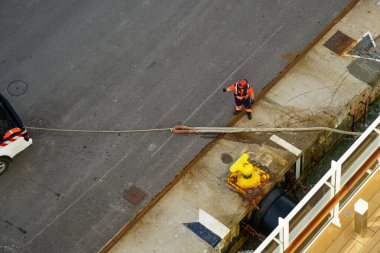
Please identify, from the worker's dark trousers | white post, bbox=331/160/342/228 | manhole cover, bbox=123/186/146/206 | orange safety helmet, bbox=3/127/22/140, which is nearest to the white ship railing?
white post, bbox=331/160/342/228

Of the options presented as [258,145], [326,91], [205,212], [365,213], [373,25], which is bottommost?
[365,213]

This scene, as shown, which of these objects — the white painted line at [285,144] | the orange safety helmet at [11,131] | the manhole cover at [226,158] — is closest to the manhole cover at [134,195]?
the manhole cover at [226,158]

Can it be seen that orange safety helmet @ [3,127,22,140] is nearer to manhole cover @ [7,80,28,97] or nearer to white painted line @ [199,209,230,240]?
manhole cover @ [7,80,28,97]

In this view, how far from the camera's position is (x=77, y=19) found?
19.2 m

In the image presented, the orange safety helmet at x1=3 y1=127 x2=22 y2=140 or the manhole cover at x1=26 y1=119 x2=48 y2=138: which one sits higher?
the manhole cover at x1=26 y1=119 x2=48 y2=138

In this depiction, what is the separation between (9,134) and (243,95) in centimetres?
555

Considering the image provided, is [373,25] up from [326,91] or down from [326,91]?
up

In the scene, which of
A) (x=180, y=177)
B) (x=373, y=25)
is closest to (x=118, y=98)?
(x=180, y=177)

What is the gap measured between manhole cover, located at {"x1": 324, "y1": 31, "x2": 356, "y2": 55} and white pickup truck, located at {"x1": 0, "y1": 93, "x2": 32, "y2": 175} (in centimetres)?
811

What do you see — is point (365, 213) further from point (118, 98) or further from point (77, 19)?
point (77, 19)

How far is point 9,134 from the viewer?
15562 mm

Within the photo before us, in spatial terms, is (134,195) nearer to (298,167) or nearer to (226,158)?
(226,158)

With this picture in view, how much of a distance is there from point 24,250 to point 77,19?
7389mm

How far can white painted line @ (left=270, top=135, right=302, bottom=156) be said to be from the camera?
15.4 meters
